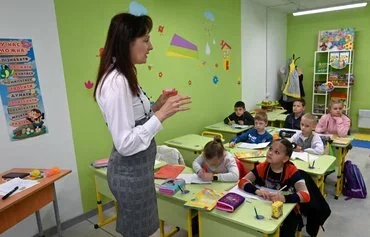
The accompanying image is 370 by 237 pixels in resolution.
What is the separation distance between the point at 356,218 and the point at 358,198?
508 mm

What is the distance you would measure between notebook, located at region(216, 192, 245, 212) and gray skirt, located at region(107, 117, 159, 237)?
1.57 feet

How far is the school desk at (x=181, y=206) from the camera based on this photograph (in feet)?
6.35

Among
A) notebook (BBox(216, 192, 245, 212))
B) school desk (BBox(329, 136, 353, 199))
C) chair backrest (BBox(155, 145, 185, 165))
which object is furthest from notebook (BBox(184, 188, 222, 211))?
school desk (BBox(329, 136, 353, 199))

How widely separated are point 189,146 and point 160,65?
1151 millimetres

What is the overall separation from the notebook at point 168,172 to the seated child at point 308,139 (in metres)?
1.31

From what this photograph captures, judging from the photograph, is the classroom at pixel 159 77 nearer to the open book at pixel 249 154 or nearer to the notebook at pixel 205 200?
the notebook at pixel 205 200

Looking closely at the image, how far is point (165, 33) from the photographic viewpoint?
3625 millimetres

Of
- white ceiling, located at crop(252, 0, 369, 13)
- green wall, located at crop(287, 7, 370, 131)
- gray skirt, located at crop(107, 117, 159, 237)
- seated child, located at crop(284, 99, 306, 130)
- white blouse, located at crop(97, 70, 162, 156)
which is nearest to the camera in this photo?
white blouse, located at crop(97, 70, 162, 156)

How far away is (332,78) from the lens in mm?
6180

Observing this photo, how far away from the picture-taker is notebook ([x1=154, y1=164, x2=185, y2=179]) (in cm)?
233

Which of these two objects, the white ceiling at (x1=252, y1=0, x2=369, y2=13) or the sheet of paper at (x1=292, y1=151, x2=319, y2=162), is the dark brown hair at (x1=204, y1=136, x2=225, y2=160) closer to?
the sheet of paper at (x1=292, y1=151, x2=319, y2=162)

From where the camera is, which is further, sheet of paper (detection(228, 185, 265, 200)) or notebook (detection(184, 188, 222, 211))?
sheet of paper (detection(228, 185, 265, 200))

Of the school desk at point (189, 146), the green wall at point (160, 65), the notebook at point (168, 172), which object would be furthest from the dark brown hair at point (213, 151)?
the green wall at point (160, 65)

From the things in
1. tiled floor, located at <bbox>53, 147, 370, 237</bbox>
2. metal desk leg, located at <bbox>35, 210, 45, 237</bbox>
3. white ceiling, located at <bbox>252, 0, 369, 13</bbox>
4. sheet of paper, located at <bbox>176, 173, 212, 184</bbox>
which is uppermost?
white ceiling, located at <bbox>252, 0, 369, 13</bbox>
